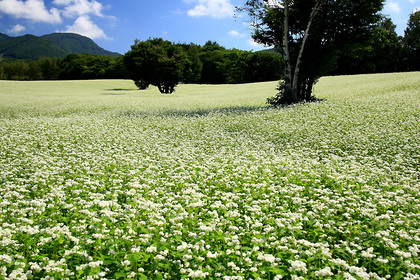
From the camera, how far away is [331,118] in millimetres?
15516

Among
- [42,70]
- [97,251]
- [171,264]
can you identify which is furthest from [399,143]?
[42,70]

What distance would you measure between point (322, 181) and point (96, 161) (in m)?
6.92

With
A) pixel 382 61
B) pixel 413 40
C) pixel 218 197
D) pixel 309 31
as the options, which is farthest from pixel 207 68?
pixel 218 197

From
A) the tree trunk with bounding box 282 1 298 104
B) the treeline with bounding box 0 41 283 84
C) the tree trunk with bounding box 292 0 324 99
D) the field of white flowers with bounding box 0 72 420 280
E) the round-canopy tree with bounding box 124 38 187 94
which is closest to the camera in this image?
the field of white flowers with bounding box 0 72 420 280

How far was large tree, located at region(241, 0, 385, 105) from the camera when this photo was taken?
2209 centimetres

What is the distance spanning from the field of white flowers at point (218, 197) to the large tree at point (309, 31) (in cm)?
655

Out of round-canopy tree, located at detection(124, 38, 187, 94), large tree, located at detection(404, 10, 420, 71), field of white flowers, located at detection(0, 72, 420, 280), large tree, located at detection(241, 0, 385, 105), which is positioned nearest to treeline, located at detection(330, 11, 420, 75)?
large tree, located at detection(404, 10, 420, 71)

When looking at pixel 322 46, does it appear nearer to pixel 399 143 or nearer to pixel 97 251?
pixel 399 143

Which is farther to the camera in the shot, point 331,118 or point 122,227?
point 331,118

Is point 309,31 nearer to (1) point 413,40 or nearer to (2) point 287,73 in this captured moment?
(2) point 287,73

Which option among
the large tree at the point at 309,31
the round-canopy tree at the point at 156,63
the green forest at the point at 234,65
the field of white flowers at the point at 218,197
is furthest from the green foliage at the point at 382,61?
the field of white flowers at the point at 218,197

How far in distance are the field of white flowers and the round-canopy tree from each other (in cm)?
3613

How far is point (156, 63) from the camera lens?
5109 cm

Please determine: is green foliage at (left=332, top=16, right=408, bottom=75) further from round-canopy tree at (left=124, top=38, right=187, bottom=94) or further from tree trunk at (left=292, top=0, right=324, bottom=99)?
tree trunk at (left=292, top=0, right=324, bottom=99)
